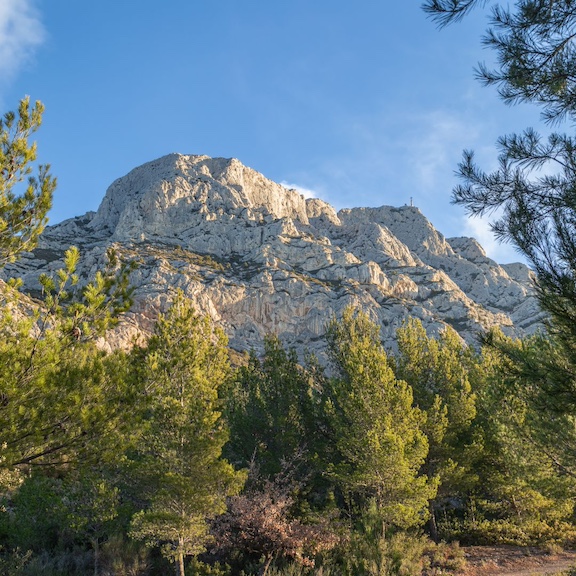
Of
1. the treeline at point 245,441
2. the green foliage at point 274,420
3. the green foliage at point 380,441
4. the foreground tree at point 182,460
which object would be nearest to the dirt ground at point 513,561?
the treeline at point 245,441

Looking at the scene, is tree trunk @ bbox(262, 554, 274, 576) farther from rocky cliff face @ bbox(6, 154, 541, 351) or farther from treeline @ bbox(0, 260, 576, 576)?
rocky cliff face @ bbox(6, 154, 541, 351)

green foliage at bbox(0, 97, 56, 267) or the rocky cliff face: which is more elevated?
the rocky cliff face

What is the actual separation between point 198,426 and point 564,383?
1143 centimetres

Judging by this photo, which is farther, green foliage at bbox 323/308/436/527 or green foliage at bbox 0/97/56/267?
green foliage at bbox 323/308/436/527

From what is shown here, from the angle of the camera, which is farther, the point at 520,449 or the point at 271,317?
the point at 271,317

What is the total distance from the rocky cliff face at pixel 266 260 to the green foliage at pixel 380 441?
193 feet

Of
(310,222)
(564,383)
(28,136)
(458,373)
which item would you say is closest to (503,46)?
(564,383)

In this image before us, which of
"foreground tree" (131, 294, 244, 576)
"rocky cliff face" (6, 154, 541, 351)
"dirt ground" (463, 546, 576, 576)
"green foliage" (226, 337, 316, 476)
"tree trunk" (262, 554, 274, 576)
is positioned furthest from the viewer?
"rocky cliff face" (6, 154, 541, 351)

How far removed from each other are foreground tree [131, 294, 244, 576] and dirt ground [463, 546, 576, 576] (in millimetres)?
10141

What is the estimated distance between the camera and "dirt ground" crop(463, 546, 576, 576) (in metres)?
15.5

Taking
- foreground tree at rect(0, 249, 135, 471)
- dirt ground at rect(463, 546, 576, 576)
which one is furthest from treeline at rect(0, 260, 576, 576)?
dirt ground at rect(463, 546, 576, 576)

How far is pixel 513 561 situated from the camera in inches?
663

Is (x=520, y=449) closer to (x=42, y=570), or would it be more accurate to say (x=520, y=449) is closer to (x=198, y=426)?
(x=198, y=426)

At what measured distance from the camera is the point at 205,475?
13797mm
